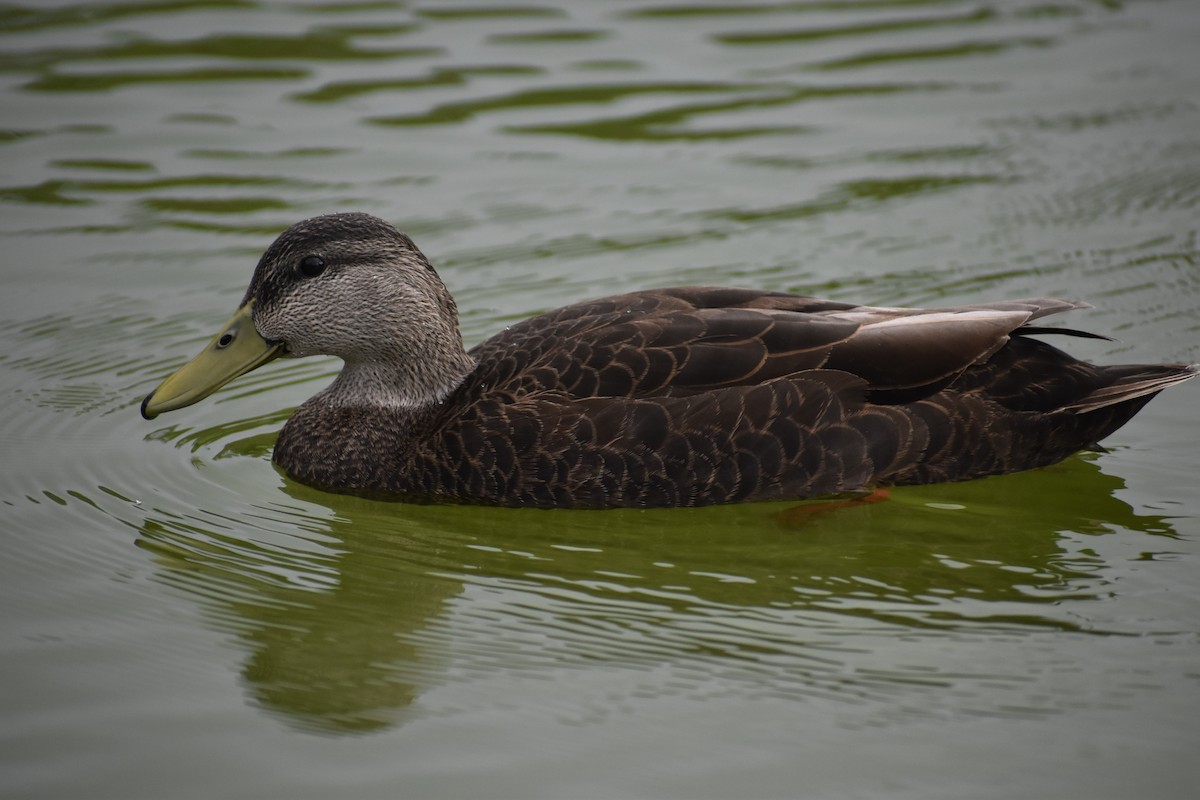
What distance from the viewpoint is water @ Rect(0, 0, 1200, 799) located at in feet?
17.9

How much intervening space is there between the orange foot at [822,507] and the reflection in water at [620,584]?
20 millimetres

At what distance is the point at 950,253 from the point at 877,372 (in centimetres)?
371

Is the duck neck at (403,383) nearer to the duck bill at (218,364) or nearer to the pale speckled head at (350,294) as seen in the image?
the pale speckled head at (350,294)

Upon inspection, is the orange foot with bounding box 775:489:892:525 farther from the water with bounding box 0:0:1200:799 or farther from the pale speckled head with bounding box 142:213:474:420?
the pale speckled head with bounding box 142:213:474:420

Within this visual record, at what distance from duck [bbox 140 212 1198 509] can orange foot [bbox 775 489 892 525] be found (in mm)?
54

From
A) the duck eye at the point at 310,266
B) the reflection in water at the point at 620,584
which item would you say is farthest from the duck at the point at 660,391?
the reflection in water at the point at 620,584

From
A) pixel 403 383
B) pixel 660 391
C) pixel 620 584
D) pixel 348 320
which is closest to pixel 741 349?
pixel 660 391

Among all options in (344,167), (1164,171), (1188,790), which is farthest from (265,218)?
(1188,790)

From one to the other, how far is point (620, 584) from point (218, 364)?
8.25 feet

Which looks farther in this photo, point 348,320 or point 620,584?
point 348,320

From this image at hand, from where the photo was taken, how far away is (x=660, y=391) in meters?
7.49

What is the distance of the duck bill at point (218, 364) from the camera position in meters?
7.87

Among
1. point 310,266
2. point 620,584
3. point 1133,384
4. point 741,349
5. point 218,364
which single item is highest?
point 310,266

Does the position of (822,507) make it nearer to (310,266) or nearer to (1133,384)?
(1133,384)
